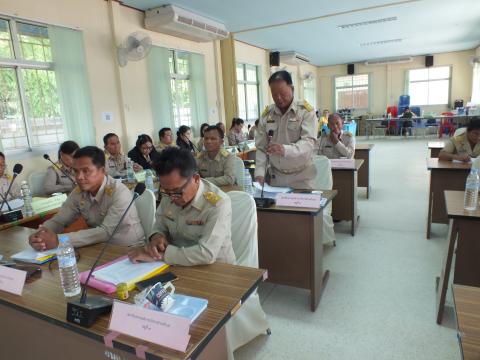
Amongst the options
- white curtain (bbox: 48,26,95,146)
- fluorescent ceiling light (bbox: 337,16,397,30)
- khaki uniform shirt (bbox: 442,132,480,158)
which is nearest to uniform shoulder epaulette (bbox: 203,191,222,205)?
khaki uniform shirt (bbox: 442,132,480,158)

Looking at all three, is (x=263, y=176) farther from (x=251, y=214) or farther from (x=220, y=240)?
(x=220, y=240)

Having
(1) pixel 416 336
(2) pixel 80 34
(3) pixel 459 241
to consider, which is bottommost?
(1) pixel 416 336

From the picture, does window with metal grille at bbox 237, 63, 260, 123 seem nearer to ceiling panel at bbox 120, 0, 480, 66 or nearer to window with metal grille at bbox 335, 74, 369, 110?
ceiling panel at bbox 120, 0, 480, 66

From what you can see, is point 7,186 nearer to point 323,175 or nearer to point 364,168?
point 323,175

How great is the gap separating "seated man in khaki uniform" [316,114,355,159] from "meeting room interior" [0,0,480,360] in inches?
0.8

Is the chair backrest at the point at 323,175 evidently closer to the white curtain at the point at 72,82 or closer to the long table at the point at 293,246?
the long table at the point at 293,246

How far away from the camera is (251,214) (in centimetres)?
168

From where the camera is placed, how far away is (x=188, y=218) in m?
1.52

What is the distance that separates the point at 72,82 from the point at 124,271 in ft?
12.6

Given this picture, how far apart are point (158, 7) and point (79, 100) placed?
196cm

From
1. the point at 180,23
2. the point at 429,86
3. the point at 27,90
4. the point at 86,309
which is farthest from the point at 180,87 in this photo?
the point at 429,86

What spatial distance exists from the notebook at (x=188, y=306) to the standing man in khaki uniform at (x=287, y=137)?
134 centimetres

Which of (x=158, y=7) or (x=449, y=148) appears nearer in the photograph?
(x=449, y=148)

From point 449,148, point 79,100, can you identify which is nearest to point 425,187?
point 449,148
